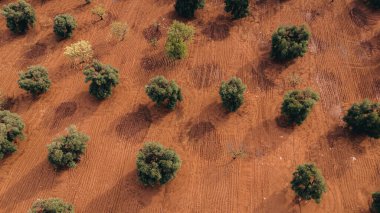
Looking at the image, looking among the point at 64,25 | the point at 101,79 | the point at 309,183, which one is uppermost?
the point at 64,25

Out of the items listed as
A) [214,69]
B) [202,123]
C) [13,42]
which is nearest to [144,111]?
[202,123]

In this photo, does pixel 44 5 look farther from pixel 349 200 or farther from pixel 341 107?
pixel 349 200

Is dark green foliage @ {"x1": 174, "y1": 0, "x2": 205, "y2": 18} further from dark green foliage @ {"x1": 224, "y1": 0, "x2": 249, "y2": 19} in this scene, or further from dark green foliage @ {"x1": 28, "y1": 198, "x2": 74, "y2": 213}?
dark green foliage @ {"x1": 28, "y1": 198, "x2": 74, "y2": 213}

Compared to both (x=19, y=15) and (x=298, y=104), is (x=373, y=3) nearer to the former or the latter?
(x=298, y=104)

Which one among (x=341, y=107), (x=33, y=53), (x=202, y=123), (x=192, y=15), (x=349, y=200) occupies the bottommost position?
(x=349, y=200)

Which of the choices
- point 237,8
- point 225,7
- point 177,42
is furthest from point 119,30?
point 237,8

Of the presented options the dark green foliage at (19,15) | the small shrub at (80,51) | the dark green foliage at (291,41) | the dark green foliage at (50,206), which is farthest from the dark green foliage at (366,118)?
the dark green foliage at (19,15)

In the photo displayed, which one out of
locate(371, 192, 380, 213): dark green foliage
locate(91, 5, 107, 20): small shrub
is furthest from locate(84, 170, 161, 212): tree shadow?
locate(91, 5, 107, 20): small shrub
